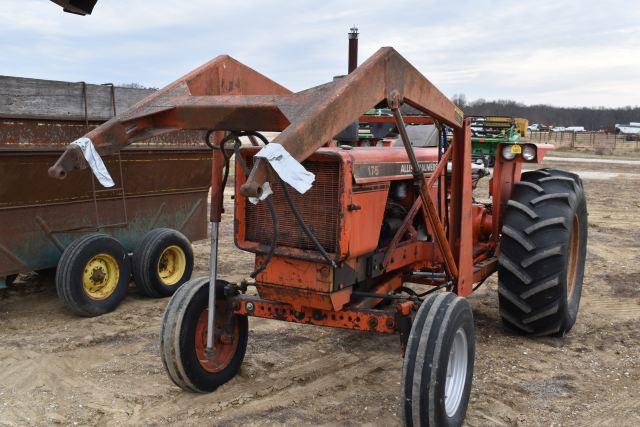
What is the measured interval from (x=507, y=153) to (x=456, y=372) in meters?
2.40

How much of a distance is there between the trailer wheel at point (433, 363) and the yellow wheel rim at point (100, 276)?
3.66 metres

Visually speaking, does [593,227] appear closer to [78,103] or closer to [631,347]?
[631,347]

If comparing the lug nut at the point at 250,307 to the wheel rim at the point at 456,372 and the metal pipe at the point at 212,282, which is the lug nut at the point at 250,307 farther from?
the wheel rim at the point at 456,372

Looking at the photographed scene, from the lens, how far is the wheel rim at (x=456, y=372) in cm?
360

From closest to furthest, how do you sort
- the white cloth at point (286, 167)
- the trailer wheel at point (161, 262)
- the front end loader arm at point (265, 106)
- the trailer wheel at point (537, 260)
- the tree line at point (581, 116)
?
the white cloth at point (286, 167) < the front end loader arm at point (265, 106) < the trailer wheel at point (537, 260) < the trailer wheel at point (161, 262) < the tree line at point (581, 116)

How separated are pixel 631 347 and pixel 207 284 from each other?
3.33 meters

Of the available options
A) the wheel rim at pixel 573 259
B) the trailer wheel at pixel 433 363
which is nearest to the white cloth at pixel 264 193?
the trailer wheel at pixel 433 363

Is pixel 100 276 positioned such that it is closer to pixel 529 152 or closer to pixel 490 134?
pixel 529 152

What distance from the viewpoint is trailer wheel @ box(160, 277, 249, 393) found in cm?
389

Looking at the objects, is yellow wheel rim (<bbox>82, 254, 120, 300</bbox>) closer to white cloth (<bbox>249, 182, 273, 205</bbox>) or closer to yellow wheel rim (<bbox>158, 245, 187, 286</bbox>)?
yellow wheel rim (<bbox>158, 245, 187, 286</bbox>)

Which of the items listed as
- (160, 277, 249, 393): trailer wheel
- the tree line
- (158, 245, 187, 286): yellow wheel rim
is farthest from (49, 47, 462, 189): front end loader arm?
the tree line

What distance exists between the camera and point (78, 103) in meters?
6.26

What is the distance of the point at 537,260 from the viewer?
4.82 m

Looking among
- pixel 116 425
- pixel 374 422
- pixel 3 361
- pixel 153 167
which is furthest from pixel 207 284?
pixel 153 167
